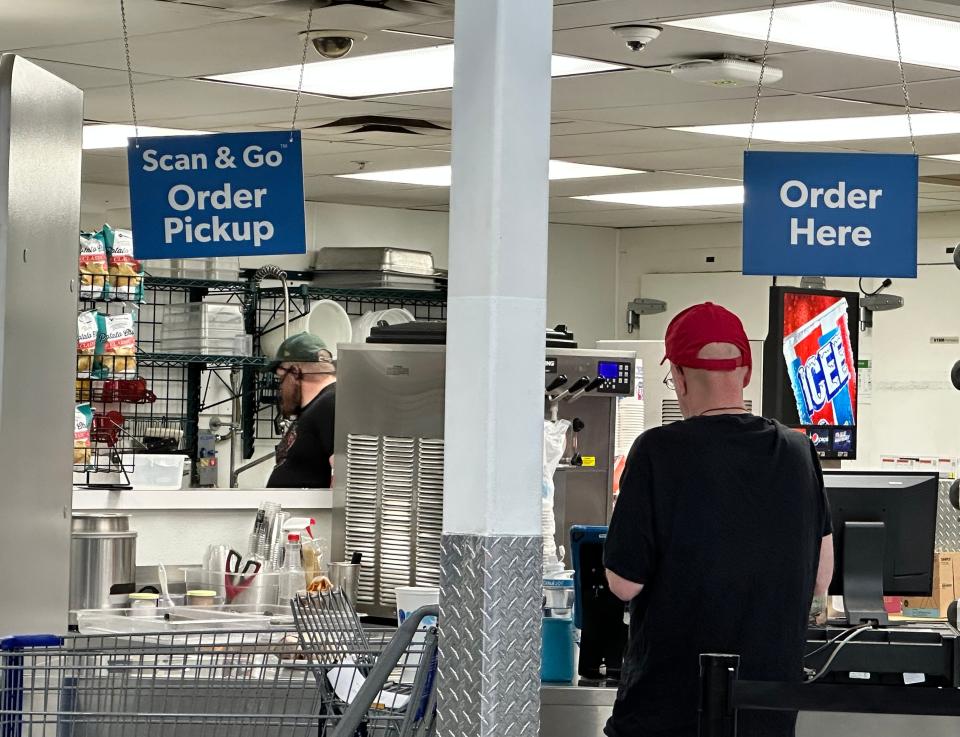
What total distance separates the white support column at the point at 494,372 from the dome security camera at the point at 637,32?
3.55 meters

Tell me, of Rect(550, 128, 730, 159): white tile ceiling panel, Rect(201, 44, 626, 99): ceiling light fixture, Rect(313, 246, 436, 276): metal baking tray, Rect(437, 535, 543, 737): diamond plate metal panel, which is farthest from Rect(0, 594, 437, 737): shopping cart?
Rect(313, 246, 436, 276): metal baking tray

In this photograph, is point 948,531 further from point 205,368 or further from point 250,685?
point 205,368

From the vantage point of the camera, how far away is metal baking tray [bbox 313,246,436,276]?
34.0ft

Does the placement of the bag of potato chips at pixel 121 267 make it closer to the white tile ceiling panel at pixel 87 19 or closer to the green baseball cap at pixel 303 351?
the green baseball cap at pixel 303 351

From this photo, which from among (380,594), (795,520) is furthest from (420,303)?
(795,520)

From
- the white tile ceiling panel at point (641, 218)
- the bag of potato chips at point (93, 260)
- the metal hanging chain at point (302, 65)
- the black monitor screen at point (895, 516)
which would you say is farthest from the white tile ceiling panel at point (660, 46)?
the white tile ceiling panel at point (641, 218)

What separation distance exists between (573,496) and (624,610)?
7.79 ft

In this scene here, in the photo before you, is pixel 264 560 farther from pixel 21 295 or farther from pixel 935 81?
pixel 935 81

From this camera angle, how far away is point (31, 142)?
10.0 ft

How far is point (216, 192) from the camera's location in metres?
5.43

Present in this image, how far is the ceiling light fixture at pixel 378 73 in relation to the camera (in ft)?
20.4

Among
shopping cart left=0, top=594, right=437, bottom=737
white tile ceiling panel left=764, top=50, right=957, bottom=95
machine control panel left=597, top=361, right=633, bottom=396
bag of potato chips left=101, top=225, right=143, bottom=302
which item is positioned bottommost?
shopping cart left=0, top=594, right=437, bottom=737

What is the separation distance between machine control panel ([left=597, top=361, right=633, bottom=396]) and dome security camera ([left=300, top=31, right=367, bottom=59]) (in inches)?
60.4

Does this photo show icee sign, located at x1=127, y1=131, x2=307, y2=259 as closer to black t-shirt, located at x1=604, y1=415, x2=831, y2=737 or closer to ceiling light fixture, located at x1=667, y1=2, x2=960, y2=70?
ceiling light fixture, located at x1=667, y1=2, x2=960, y2=70
